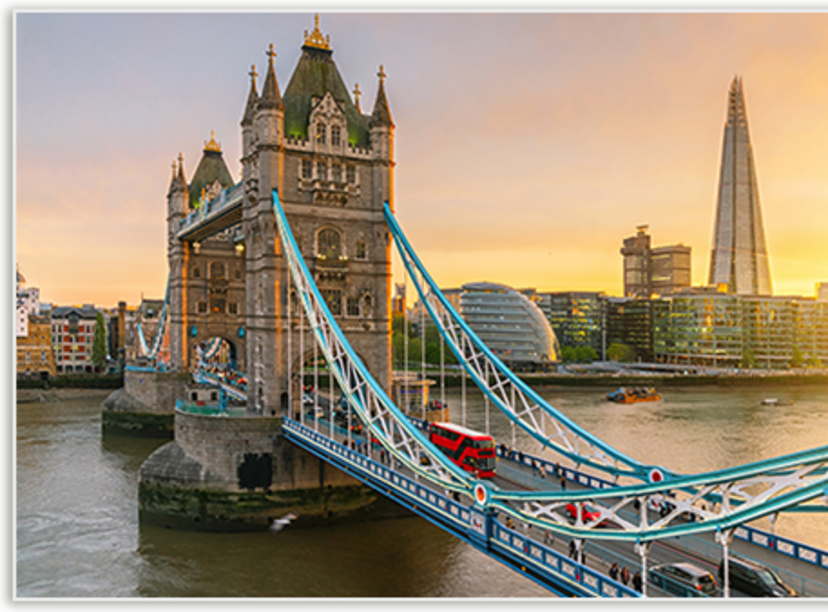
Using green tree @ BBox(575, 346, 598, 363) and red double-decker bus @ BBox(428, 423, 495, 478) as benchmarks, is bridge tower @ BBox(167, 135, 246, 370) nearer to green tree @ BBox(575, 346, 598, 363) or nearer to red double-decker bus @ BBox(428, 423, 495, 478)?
red double-decker bus @ BBox(428, 423, 495, 478)

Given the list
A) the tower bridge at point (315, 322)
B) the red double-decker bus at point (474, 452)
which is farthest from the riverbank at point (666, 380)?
the red double-decker bus at point (474, 452)

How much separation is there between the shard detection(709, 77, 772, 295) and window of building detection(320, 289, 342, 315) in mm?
140979

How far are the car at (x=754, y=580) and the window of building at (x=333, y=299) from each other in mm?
23883

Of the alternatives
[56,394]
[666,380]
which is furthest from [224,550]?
[666,380]

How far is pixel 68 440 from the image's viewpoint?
53531 mm

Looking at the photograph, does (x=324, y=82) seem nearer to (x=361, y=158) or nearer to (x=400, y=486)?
(x=361, y=158)

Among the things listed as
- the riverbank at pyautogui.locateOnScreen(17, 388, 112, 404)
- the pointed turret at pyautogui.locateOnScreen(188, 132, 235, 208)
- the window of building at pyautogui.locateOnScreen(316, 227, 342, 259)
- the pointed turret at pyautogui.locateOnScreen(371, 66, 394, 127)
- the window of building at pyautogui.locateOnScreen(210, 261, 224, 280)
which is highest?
the pointed turret at pyautogui.locateOnScreen(188, 132, 235, 208)

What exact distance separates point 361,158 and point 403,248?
5271mm

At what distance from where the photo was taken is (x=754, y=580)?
15508 mm

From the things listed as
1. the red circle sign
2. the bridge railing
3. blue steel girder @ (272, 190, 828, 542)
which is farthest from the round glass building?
the red circle sign

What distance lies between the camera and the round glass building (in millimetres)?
118188

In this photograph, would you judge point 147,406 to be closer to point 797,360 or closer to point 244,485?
point 244,485

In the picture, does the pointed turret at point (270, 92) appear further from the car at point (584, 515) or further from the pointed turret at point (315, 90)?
the car at point (584, 515)

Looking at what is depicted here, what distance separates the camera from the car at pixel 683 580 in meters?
15.3
